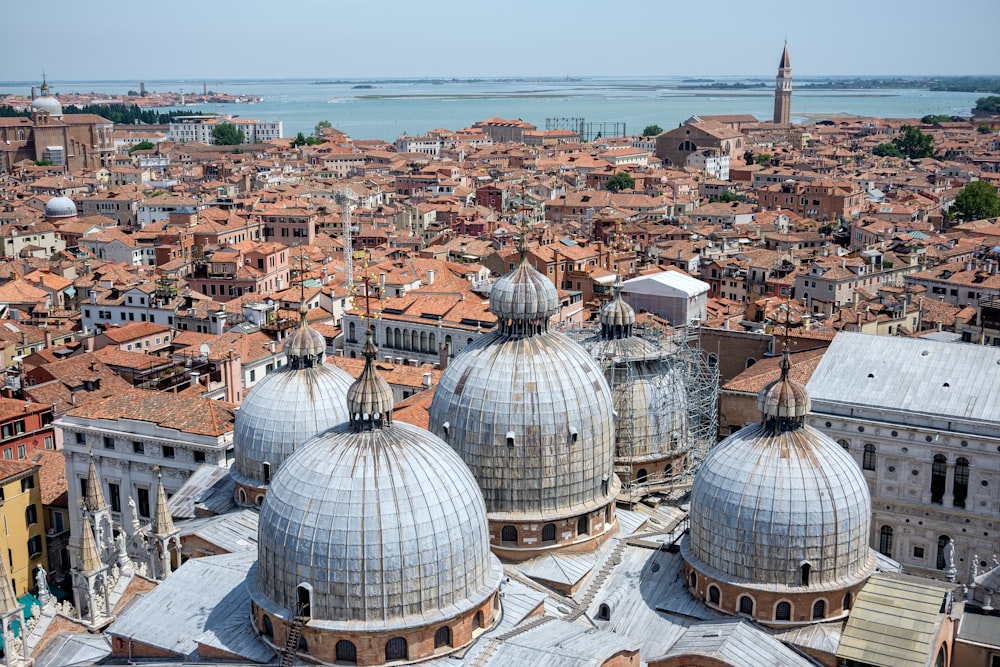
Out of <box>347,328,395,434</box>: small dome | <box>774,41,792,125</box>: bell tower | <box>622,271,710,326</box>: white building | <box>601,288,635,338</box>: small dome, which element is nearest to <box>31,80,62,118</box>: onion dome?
<box>774,41,792,125</box>: bell tower

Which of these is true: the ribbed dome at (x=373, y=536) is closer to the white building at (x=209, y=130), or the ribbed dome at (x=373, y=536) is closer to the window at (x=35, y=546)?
the window at (x=35, y=546)

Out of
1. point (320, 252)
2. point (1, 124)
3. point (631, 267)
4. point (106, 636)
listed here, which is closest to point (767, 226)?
point (631, 267)

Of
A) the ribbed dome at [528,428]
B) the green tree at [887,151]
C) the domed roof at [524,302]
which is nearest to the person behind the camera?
the ribbed dome at [528,428]

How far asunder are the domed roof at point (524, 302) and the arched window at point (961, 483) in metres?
11.3

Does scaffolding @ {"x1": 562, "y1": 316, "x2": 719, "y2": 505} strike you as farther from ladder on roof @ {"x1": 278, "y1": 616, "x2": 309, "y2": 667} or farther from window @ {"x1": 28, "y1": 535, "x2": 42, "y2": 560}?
A: window @ {"x1": 28, "y1": 535, "x2": 42, "y2": 560}

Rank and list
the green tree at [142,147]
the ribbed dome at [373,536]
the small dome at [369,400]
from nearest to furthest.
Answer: the ribbed dome at [373,536], the small dome at [369,400], the green tree at [142,147]

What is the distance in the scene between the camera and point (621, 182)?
10675 centimetres

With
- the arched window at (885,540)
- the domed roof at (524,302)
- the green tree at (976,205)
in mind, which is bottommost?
the arched window at (885,540)

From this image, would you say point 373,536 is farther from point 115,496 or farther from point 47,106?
point 47,106

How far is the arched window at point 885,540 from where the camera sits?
27.4 metres

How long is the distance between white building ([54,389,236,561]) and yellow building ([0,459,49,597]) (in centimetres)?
105

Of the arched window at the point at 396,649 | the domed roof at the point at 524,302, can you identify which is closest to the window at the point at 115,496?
the domed roof at the point at 524,302

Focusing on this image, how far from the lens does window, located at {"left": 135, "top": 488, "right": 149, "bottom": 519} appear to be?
95.6 ft

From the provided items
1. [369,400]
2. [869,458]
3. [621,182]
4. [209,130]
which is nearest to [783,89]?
[621,182]
